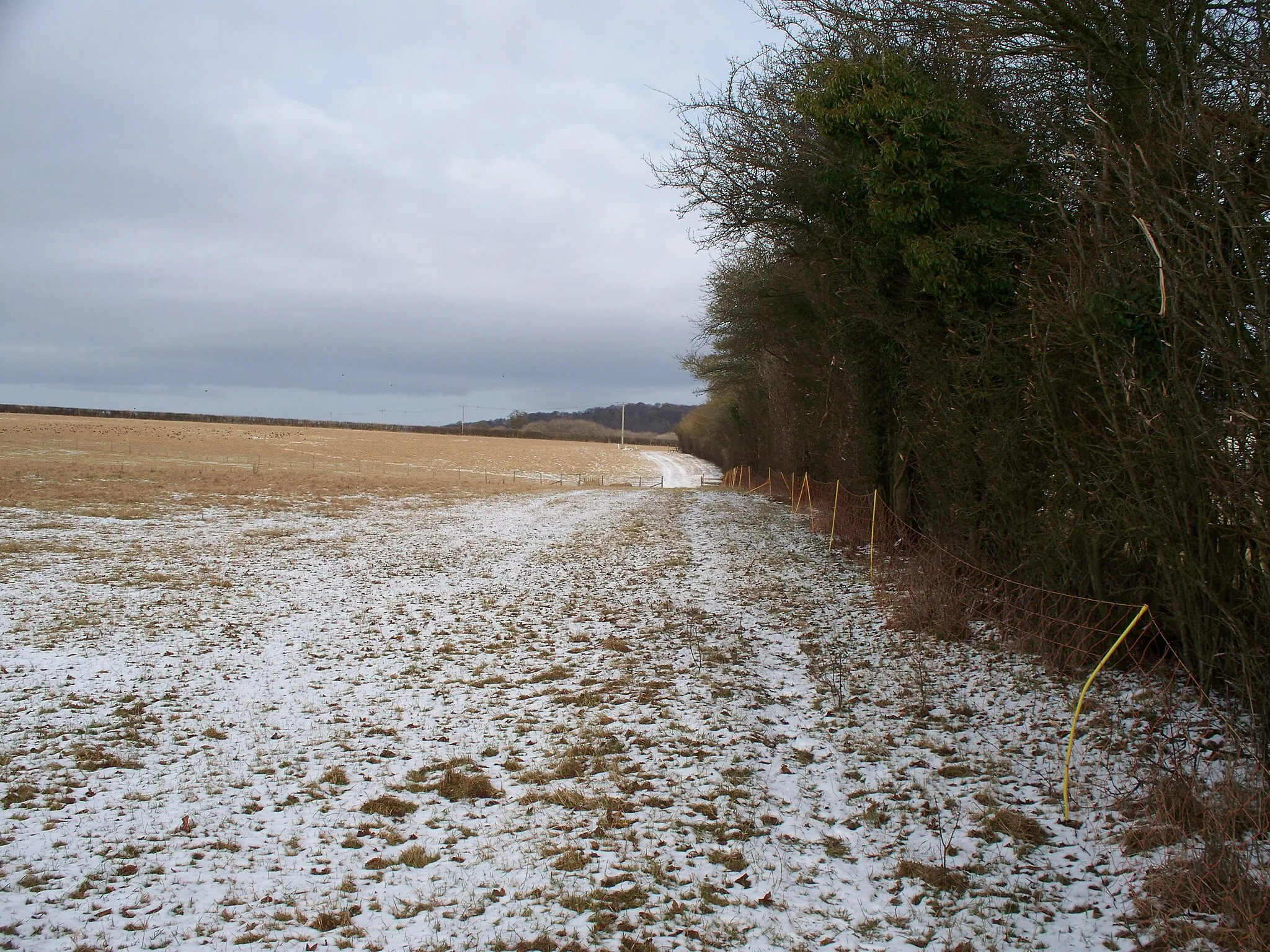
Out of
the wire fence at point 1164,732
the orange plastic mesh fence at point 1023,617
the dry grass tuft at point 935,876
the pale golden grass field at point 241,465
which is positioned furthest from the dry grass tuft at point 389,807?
the pale golden grass field at point 241,465

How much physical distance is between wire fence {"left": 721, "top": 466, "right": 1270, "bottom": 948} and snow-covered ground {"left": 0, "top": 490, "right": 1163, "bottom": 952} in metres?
0.29

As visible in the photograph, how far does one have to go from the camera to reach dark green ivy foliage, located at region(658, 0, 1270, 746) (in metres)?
4.37

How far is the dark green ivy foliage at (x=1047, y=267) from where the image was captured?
4.37 m

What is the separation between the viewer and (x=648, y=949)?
3.84 metres

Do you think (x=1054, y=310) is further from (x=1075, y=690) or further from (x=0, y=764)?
(x=0, y=764)

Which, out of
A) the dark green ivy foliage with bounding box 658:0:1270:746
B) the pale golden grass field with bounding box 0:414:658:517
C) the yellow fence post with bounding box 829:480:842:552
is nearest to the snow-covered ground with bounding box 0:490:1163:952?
the dark green ivy foliage with bounding box 658:0:1270:746

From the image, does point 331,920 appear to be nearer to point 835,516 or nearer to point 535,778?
point 535,778

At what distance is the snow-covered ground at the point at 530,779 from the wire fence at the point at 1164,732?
0.94 ft

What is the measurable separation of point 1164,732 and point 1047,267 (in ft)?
14.0

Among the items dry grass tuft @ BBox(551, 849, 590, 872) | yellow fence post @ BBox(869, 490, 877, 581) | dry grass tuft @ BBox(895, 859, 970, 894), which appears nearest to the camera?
dry grass tuft @ BBox(895, 859, 970, 894)

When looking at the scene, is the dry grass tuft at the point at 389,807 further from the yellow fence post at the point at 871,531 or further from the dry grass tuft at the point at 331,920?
the yellow fence post at the point at 871,531

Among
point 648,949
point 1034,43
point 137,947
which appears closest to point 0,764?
point 137,947

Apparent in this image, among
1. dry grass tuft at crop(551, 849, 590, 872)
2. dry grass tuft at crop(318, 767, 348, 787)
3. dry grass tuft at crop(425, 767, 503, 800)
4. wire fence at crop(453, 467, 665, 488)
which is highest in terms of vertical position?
wire fence at crop(453, 467, 665, 488)

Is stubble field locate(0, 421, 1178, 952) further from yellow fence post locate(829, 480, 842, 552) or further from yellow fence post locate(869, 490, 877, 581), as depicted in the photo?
yellow fence post locate(829, 480, 842, 552)
